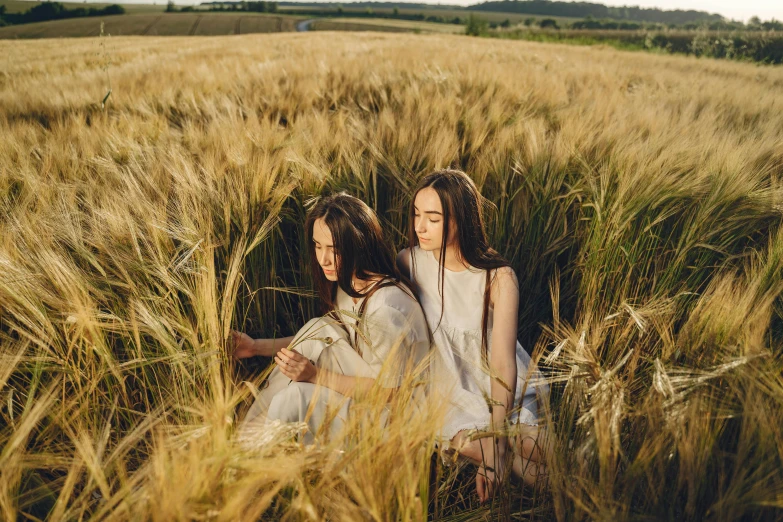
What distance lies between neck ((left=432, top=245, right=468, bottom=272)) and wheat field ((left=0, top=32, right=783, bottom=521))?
0.33m

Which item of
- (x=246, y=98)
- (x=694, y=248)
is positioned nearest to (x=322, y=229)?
(x=694, y=248)

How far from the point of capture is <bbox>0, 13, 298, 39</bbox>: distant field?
25.7 m

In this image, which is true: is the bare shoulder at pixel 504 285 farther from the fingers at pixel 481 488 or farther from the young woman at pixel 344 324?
the fingers at pixel 481 488

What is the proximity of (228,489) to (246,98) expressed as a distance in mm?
2937

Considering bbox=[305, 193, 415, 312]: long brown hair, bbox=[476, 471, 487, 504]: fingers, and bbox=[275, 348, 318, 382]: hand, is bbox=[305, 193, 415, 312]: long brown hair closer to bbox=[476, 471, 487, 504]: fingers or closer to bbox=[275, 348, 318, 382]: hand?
bbox=[275, 348, 318, 382]: hand

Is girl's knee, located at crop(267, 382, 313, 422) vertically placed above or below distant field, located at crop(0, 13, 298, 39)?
below

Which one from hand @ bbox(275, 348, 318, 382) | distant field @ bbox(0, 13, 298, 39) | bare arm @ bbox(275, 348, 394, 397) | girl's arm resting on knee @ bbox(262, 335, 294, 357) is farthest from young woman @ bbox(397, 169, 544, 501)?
distant field @ bbox(0, 13, 298, 39)

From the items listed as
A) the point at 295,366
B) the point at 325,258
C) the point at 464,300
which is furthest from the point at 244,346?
the point at 464,300

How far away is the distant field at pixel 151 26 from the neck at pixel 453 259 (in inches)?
1187

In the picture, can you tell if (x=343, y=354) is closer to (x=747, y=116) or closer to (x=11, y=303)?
(x=11, y=303)

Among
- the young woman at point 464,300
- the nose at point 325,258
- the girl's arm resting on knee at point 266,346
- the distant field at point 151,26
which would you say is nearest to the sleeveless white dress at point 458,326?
the young woman at point 464,300

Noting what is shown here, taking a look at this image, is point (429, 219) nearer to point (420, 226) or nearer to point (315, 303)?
point (420, 226)

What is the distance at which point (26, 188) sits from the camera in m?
1.55

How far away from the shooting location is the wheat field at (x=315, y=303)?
2.23 ft
